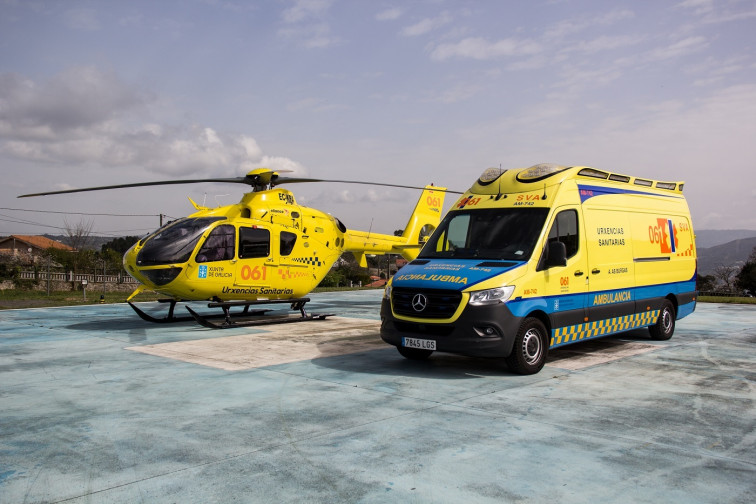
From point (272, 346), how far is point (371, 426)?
5.06 meters

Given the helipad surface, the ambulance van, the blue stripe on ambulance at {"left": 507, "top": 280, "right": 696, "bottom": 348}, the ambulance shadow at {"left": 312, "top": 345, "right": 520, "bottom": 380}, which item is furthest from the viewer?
the ambulance shadow at {"left": 312, "top": 345, "right": 520, "bottom": 380}

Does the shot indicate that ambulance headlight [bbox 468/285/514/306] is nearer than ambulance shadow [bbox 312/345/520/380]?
Yes

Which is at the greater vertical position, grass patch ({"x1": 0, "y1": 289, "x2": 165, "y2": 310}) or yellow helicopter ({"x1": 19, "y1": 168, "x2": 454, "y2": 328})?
yellow helicopter ({"x1": 19, "y1": 168, "x2": 454, "y2": 328})

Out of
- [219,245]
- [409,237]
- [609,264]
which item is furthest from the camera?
[409,237]

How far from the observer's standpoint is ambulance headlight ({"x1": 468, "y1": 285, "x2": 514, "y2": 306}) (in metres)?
6.74

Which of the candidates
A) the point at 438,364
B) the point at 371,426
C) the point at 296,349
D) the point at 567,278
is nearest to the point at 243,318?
the point at 296,349

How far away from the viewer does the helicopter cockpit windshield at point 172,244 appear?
37.8 ft

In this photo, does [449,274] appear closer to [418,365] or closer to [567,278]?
[418,365]

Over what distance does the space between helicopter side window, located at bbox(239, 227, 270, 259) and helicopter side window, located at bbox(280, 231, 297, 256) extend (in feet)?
1.29

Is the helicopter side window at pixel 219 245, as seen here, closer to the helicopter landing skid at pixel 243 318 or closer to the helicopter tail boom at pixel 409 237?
the helicopter landing skid at pixel 243 318

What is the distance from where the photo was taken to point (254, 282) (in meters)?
12.9

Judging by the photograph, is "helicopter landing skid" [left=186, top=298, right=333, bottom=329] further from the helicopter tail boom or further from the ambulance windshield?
the ambulance windshield

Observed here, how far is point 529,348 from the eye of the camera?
7176 mm

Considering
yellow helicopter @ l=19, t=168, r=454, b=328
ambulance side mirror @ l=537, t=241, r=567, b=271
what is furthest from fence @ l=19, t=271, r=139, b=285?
ambulance side mirror @ l=537, t=241, r=567, b=271
